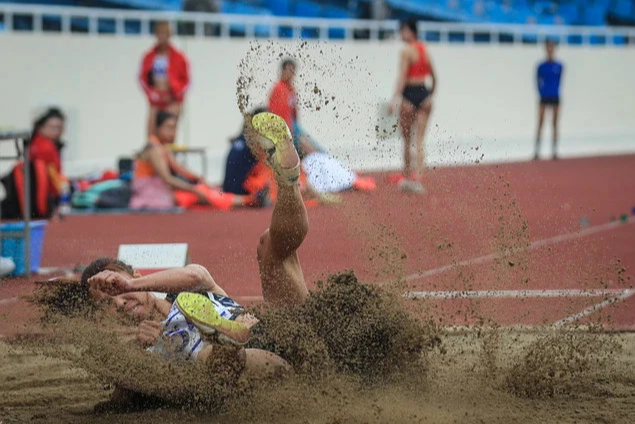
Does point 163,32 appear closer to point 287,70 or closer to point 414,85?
point 287,70

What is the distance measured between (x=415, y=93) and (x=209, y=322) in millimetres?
10098

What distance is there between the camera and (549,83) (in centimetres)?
1923

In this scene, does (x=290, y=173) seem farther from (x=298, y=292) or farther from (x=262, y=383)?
(x=262, y=383)

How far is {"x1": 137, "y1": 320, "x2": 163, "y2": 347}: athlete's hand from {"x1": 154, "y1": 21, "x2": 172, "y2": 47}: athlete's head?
9338mm

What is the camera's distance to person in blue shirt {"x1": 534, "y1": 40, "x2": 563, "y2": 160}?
19.1 metres

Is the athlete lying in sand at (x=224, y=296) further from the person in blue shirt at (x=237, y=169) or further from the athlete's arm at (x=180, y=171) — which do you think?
the athlete's arm at (x=180, y=171)

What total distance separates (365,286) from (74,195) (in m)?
8.46

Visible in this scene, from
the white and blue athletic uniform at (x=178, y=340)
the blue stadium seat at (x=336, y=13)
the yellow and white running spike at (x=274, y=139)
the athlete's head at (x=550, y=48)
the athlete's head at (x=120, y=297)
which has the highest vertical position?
the blue stadium seat at (x=336, y=13)

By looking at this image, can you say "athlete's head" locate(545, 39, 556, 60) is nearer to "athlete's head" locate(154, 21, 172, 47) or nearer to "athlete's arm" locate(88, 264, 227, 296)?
"athlete's head" locate(154, 21, 172, 47)

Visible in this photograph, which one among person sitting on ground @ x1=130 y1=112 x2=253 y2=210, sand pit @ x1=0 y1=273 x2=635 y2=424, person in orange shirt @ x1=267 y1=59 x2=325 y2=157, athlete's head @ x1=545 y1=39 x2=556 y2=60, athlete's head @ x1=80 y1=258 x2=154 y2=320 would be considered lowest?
person sitting on ground @ x1=130 y1=112 x2=253 y2=210

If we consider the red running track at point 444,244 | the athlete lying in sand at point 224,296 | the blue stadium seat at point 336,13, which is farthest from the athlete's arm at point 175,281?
the blue stadium seat at point 336,13

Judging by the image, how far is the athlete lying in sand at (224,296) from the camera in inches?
175

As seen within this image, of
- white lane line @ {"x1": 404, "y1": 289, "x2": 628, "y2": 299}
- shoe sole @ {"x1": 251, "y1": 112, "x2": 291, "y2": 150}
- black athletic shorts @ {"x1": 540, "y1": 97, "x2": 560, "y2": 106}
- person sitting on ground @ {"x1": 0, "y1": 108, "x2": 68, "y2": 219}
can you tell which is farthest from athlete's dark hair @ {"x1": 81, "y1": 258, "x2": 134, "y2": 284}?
black athletic shorts @ {"x1": 540, "y1": 97, "x2": 560, "y2": 106}

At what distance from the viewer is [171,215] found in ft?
39.1
